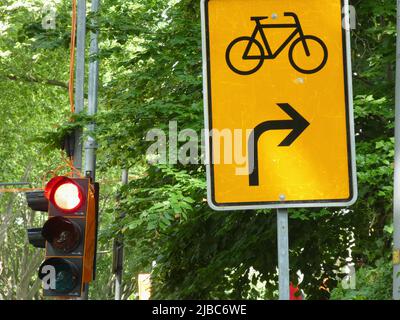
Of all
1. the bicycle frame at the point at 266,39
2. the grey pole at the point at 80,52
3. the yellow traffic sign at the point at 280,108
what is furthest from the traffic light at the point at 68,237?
the grey pole at the point at 80,52

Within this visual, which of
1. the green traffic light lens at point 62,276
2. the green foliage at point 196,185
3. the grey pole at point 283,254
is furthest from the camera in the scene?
the green foliage at point 196,185

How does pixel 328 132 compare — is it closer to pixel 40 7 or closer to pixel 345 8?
pixel 345 8

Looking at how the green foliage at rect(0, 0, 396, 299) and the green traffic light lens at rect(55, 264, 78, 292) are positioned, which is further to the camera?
the green foliage at rect(0, 0, 396, 299)

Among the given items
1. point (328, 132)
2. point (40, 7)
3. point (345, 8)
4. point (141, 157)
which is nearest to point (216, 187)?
point (328, 132)

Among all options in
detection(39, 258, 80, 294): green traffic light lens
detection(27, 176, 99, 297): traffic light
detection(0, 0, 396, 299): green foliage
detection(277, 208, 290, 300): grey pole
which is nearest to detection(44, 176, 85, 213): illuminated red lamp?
detection(27, 176, 99, 297): traffic light

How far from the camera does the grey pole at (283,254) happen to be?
11.3 ft

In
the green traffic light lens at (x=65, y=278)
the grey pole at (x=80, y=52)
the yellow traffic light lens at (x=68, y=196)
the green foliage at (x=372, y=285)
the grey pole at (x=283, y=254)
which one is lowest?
the green foliage at (x=372, y=285)

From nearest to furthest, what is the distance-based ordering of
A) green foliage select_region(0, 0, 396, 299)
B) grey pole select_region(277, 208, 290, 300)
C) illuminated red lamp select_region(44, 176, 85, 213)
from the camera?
grey pole select_region(277, 208, 290, 300) → illuminated red lamp select_region(44, 176, 85, 213) → green foliage select_region(0, 0, 396, 299)

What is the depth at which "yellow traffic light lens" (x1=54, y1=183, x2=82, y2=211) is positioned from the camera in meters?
7.38

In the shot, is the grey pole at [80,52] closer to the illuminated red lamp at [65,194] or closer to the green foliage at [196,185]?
the green foliage at [196,185]

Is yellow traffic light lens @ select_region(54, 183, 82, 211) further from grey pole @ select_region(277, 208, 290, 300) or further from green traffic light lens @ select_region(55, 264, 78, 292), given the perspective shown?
grey pole @ select_region(277, 208, 290, 300)

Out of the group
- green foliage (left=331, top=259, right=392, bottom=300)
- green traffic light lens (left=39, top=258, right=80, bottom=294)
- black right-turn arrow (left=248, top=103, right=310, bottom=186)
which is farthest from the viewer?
green foliage (left=331, top=259, right=392, bottom=300)

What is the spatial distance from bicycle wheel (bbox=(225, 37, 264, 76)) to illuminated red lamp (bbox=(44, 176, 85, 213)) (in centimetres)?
393

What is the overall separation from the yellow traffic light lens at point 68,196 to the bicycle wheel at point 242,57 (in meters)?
3.95
